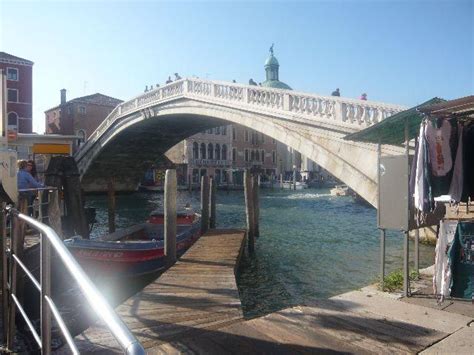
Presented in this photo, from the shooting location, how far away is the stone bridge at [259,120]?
30.6 feet

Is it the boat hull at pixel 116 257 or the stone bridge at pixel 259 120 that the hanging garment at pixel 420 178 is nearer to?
the boat hull at pixel 116 257

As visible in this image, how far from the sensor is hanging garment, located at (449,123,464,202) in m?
3.75

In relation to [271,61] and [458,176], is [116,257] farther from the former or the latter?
[271,61]

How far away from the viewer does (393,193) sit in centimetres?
389

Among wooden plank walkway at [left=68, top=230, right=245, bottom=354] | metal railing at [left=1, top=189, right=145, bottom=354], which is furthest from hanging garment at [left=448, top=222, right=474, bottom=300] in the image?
metal railing at [left=1, top=189, right=145, bottom=354]

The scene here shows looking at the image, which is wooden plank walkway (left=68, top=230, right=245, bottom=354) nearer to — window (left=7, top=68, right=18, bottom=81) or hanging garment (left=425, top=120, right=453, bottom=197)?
hanging garment (left=425, top=120, right=453, bottom=197)

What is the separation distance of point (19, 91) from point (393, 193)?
101 feet

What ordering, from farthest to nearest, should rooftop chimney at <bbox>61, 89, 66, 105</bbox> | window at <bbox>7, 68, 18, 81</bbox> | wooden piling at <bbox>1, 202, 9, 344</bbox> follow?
rooftop chimney at <bbox>61, 89, 66, 105</bbox>
window at <bbox>7, 68, 18, 81</bbox>
wooden piling at <bbox>1, 202, 9, 344</bbox>

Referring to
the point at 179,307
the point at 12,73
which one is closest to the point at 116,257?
the point at 179,307

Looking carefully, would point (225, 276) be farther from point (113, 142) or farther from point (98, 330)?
point (113, 142)

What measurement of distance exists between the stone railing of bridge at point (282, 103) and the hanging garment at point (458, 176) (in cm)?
480

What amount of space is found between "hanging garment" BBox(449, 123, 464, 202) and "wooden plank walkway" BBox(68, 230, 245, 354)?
7.57 ft

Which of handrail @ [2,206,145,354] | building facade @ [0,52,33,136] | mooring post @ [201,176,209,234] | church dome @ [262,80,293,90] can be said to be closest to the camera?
handrail @ [2,206,145,354]

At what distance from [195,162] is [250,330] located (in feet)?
123
